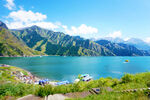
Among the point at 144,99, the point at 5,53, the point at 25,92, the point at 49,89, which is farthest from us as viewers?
the point at 5,53

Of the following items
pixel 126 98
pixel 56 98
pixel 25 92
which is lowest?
pixel 25 92

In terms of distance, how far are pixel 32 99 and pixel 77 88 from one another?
356cm

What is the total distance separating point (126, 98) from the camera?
445 centimetres

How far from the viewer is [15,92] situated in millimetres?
7301

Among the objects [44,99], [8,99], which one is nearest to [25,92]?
[8,99]

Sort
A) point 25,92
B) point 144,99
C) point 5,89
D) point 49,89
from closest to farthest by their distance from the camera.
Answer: point 144,99 → point 49,89 → point 5,89 → point 25,92

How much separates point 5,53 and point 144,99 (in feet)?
788

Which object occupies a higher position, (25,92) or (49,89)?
(49,89)

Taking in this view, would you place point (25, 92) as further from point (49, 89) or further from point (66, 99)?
point (66, 99)

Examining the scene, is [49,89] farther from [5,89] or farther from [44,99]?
[5,89]

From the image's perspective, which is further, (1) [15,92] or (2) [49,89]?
(1) [15,92]

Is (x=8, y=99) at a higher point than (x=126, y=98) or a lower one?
lower

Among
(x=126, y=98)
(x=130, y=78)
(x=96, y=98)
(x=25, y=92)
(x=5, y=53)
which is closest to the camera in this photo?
(x=126, y=98)

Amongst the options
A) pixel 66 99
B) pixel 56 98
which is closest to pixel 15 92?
pixel 56 98
